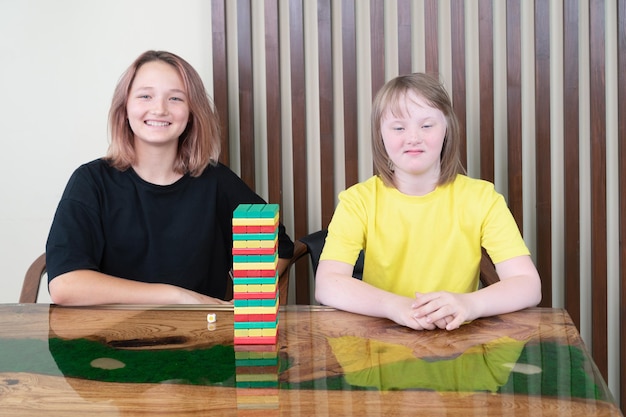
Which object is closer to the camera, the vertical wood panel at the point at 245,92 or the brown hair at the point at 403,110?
the brown hair at the point at 403,110

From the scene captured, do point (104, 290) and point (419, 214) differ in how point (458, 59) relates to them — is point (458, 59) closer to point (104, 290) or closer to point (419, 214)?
point (419, 214)

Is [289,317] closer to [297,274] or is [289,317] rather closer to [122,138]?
[122,138]

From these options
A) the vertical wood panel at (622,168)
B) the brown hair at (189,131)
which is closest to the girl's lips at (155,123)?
the brown hair at (189,131)

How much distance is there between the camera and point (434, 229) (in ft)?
6.40

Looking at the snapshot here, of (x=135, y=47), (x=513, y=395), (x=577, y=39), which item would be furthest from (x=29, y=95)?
(x=513, y=395)

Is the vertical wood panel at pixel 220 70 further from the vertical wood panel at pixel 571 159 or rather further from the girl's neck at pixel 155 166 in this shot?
the vertical wood panel at pixel 571 159

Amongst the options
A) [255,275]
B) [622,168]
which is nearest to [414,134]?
[255,275]

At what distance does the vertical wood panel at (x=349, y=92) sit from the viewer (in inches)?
100

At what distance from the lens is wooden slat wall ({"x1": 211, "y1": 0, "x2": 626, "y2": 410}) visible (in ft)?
8.23

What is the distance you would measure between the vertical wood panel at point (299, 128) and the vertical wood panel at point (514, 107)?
2.18 feet

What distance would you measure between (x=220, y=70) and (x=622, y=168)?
1.34m

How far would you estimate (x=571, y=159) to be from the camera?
253cm

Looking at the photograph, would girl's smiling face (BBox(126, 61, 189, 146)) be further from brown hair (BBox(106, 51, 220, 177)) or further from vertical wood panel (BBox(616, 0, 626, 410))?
vertical wood panel (BBox(616, 0, 626, 410))

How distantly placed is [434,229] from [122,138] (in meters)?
0.92
